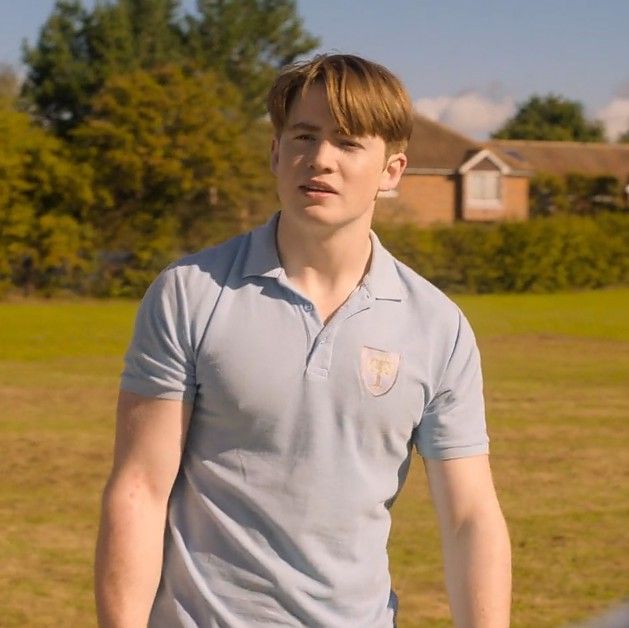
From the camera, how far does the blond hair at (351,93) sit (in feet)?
8.46

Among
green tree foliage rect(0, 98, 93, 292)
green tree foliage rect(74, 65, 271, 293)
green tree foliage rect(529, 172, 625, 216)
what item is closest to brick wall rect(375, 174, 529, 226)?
green tree foliage rect(529, 172, 625, 216)

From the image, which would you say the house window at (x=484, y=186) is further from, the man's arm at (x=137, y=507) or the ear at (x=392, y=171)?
the man's arm at (x=137, y=507)

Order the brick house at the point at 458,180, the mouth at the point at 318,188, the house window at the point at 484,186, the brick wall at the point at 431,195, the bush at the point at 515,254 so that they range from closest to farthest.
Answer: the mouth at the point at 318,188, the bush at the point at 515,254, the brick wall at the point at 431,195, the brick house at the point at 458,180, the house window at the point at 484,186

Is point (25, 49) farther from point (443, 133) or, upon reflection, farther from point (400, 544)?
point (400, 544)

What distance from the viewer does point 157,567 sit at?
259 centimetres

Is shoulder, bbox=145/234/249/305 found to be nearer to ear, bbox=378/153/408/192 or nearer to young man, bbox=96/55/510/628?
young man, bbox=96/55/510/628

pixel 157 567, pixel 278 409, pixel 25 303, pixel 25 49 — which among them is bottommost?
pixel 25 303

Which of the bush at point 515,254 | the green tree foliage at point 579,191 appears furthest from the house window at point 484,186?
the bush at point 515,254

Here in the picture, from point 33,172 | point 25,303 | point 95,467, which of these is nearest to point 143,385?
point 95,467

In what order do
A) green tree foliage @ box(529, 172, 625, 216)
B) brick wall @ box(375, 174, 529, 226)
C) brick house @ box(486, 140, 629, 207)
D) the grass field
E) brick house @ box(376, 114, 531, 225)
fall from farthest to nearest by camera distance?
brick house @ box(486, 140, 629, 207) < green tree foliage @ box(529, 172, 625, 216) < brick house @ box(376, 114, 531, 225) < brick wall @ box(375, 174, 529, 226) < the grass field

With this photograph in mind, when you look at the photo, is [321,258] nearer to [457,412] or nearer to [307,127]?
[307,127]

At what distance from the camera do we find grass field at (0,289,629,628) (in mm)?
7375

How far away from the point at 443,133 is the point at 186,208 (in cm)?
2807

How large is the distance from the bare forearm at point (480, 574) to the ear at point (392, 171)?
26.2 inches
